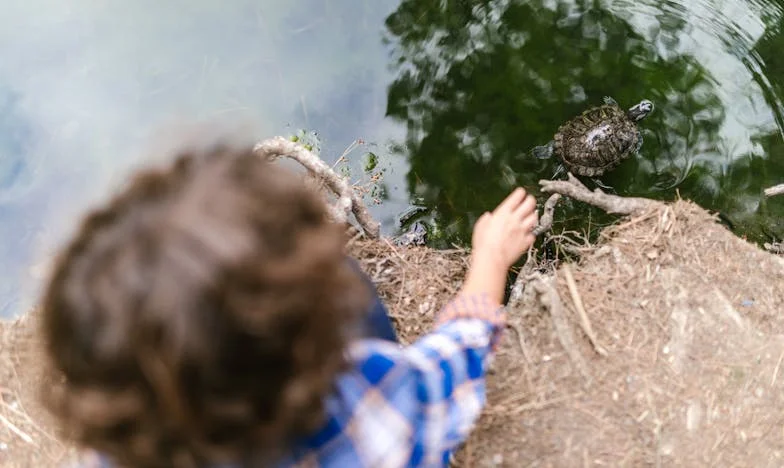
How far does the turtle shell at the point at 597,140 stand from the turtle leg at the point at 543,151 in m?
0.02

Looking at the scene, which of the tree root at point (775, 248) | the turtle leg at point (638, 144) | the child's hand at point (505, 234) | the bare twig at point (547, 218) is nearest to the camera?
the child's hand at point (505, 234)

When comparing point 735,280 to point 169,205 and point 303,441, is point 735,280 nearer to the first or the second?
point 303,441

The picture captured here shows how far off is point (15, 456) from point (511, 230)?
2046 mm

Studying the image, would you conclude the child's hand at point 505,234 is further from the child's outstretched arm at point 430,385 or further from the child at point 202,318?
the child at point 202,318

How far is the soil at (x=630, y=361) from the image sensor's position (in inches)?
80.4

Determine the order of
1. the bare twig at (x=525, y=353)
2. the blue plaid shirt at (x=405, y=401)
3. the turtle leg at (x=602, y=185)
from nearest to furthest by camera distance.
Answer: the blue plaid shirt at (x=405, y=401)
the bare twig at (x=525, y=353)
the turtle leg at (x=602, y=185)

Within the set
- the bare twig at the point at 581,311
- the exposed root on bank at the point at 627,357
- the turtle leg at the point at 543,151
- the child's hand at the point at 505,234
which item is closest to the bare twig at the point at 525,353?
the exposed root on bank at the point at 627,357

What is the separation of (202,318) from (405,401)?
54 centimetres

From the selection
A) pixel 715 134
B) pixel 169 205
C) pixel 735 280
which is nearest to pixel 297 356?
pixel 169 205

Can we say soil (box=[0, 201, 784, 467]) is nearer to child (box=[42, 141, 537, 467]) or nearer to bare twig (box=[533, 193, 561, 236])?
bare twig (box=[533, 193, 561, 236])

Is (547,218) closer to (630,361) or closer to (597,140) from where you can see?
(597,140)

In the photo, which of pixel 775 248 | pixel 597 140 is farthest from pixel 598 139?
pixel 775 248

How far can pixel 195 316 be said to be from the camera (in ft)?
2.71

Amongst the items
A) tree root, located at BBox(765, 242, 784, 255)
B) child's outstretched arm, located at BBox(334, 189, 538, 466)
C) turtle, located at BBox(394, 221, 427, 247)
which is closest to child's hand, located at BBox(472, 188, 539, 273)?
child's outstretched arm, located at BBox(334, 189, 538, 466)
